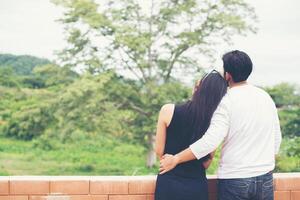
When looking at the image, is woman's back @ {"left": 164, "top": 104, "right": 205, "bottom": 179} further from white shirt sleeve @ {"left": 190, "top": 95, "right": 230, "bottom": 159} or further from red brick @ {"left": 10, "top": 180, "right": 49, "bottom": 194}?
red brick @ {"left": 10, "top": 180, "right": 49, "bottom": 194}

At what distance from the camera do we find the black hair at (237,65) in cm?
144

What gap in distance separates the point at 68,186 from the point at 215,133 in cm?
56

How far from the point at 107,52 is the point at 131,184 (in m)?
10.0

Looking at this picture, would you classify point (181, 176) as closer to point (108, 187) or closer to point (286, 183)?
point (108, 187)

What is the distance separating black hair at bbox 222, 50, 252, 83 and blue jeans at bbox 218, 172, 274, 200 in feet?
0.96

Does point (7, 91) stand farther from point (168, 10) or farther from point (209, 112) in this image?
point (209, 112)

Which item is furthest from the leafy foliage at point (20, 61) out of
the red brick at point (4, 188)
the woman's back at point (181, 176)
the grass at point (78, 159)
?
the woman's back at point (181, 176)

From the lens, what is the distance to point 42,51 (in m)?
21.2

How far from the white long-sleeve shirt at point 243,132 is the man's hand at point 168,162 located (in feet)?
0.21

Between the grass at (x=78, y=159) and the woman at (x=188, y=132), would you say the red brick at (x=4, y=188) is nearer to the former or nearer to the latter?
the woman at (x=188, y=132)

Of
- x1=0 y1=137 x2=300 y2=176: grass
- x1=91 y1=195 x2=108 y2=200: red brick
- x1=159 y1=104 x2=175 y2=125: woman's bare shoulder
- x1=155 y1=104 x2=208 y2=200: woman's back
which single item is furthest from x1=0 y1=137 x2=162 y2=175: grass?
x1=159 y1=104 x2=175 y2=125: woman's bare shoulder

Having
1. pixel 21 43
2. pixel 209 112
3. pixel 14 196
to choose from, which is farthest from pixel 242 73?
pixel 21 43

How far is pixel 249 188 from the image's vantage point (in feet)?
4.77

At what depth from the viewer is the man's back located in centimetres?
143
